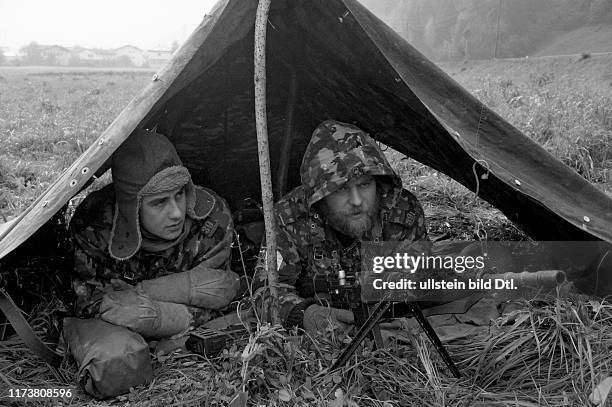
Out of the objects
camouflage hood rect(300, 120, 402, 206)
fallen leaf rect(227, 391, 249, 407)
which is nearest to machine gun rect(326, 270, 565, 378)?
fallen leaf rect(227, 391, 249, 407)

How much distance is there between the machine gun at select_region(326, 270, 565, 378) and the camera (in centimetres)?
232

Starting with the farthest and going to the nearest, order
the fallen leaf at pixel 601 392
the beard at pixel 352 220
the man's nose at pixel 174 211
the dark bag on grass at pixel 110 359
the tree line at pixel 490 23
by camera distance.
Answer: the tree line at pixel 490 23 < the beard at pixel 352 220 < the man's nose at pixel 174 211 < the dark bag on grass at pixel 110 359 < the fallen leaf at pixel 601 392

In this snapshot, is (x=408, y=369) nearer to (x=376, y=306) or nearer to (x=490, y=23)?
(x=376, y=306)

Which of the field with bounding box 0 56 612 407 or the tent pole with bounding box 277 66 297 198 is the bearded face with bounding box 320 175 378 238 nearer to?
the field with bounding box 0 56 612 407

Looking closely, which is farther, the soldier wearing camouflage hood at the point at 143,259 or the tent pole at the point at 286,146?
the tent pole at the point at 286,146

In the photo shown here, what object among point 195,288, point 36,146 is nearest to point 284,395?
point 195,288

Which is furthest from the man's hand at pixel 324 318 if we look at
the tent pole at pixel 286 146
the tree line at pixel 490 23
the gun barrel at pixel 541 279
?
the tree line at pixel 490 23

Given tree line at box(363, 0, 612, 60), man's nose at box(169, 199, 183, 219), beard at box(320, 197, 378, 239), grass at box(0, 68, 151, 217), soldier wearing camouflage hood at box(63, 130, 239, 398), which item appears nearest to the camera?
soldier wearing camouflage hood at box(63, 130, 239, 398)

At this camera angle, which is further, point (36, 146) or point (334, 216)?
point (36, 146)

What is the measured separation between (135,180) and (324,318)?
3.91ft

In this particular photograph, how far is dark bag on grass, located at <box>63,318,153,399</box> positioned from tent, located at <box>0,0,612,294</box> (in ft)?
1.85

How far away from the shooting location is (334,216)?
10.1 feet

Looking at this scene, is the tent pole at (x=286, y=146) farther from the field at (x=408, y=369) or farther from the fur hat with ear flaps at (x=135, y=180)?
the field at (x=408, y=369)

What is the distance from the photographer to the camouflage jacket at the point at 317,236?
10.2 ft
